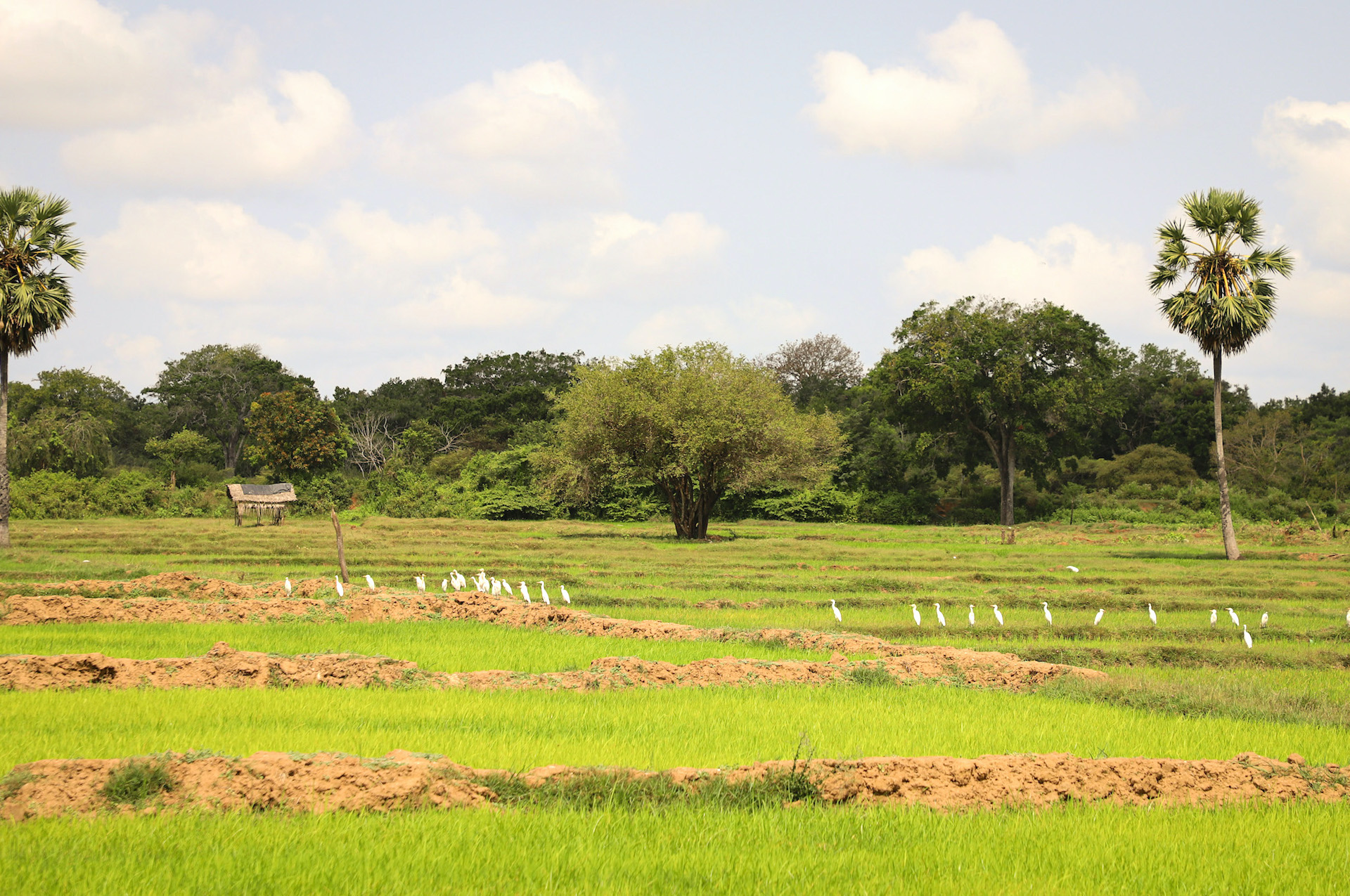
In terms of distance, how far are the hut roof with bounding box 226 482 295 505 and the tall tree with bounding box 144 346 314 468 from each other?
32316 millimetres

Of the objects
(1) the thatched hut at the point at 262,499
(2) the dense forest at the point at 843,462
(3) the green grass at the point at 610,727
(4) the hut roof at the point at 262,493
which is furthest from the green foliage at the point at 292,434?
(3) the green grass at the point at 610,727

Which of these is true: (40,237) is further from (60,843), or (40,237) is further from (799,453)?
(60,843)

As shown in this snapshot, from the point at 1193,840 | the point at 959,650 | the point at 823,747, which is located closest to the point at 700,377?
the point at 959,650

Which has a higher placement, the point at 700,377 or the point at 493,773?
the point at 700,377

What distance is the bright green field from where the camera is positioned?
520 centimetres

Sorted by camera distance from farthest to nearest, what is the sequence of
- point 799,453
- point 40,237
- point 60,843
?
1. point 799,453
2. point 40,237
3. point 60,843

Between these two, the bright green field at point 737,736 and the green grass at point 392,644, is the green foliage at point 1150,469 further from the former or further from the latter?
the green grass at point 392,644

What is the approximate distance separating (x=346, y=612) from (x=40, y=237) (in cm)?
2387

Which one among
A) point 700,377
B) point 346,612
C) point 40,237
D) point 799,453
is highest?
point 40,237

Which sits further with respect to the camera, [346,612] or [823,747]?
A: [346,612]

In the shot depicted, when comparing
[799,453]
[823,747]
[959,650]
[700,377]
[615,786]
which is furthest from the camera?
[799,453]

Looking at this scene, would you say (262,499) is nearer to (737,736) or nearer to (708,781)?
(737,736)

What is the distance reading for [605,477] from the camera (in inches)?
1770

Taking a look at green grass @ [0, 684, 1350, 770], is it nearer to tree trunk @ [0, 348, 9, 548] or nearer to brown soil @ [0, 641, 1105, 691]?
brown soil @ [0, 641, 1105, 691]
